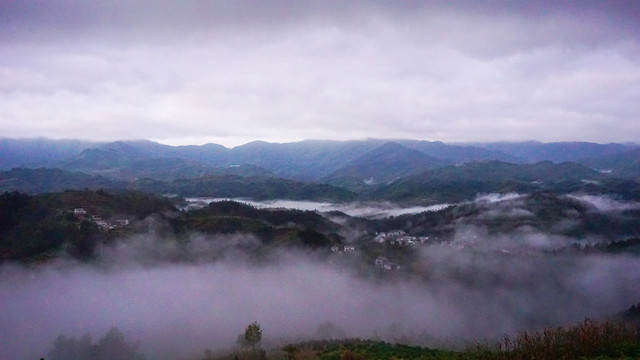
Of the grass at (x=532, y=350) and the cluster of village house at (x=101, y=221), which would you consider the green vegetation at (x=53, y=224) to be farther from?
the grass at (x=532, y=350)

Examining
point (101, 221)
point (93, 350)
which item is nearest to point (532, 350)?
point (93, 350)

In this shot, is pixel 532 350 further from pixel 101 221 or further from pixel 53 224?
pixel 101 221

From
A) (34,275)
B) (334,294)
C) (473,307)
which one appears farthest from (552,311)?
(34,275)

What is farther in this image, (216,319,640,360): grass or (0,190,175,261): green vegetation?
(0,190,175,261): green vegetation

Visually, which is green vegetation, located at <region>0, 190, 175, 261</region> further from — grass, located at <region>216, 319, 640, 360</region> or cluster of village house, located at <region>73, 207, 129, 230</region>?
grass, located at <region>216, 319, 640, 360</region>

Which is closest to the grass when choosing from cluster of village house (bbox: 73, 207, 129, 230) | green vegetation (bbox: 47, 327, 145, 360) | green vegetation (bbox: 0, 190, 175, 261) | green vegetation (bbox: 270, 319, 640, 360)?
green vegetation (bbox: 270, 319, 640, 360)

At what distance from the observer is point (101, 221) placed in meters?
150

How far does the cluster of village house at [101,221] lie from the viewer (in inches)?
5709

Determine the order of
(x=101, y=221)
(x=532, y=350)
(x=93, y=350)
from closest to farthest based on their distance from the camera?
1. (x=532, y=350)
2. (x=93, y=350)
3. (x=101, y=221)

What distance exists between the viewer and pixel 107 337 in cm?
8919

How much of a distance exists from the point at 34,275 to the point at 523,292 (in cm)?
14858

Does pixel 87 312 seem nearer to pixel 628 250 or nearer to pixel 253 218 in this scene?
pixel 253 218

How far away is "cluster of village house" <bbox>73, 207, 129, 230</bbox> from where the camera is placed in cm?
14500

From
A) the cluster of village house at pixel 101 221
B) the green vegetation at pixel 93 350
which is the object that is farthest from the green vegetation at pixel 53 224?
the green vegetation at pixel 93 350
